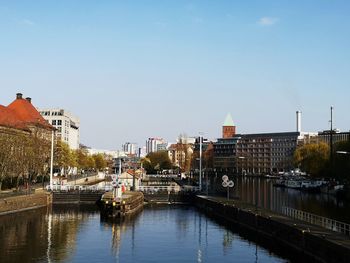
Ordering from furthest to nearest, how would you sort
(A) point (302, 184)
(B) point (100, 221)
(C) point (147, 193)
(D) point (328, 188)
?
(A) point (302, 184) < (D) point (328, 188) < (C) point (147, 193) < (B) point (100, 221)

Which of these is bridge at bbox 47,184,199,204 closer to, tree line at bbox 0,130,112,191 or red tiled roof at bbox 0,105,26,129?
tree line at bbox 0,130,112,191

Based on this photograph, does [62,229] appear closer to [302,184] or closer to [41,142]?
[41,142]

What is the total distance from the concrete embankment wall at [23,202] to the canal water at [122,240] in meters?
1.47

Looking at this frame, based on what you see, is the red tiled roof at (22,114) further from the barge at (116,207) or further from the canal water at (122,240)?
the canal water at (122,240)

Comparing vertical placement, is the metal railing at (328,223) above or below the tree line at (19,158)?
below

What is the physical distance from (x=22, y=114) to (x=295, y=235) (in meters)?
111

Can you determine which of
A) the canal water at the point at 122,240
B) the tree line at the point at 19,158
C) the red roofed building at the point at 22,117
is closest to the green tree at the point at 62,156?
the red roofed building at the point at 22,117

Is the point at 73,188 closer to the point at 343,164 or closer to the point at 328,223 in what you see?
the point at 328,223

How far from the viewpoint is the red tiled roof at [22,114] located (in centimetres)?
11954

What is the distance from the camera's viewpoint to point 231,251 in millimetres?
46688

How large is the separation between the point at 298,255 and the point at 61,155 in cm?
9724

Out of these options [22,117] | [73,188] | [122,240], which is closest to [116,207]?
[122,240]

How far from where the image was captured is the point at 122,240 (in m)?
51.4

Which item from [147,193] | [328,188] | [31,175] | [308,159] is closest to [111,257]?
[147,193]
